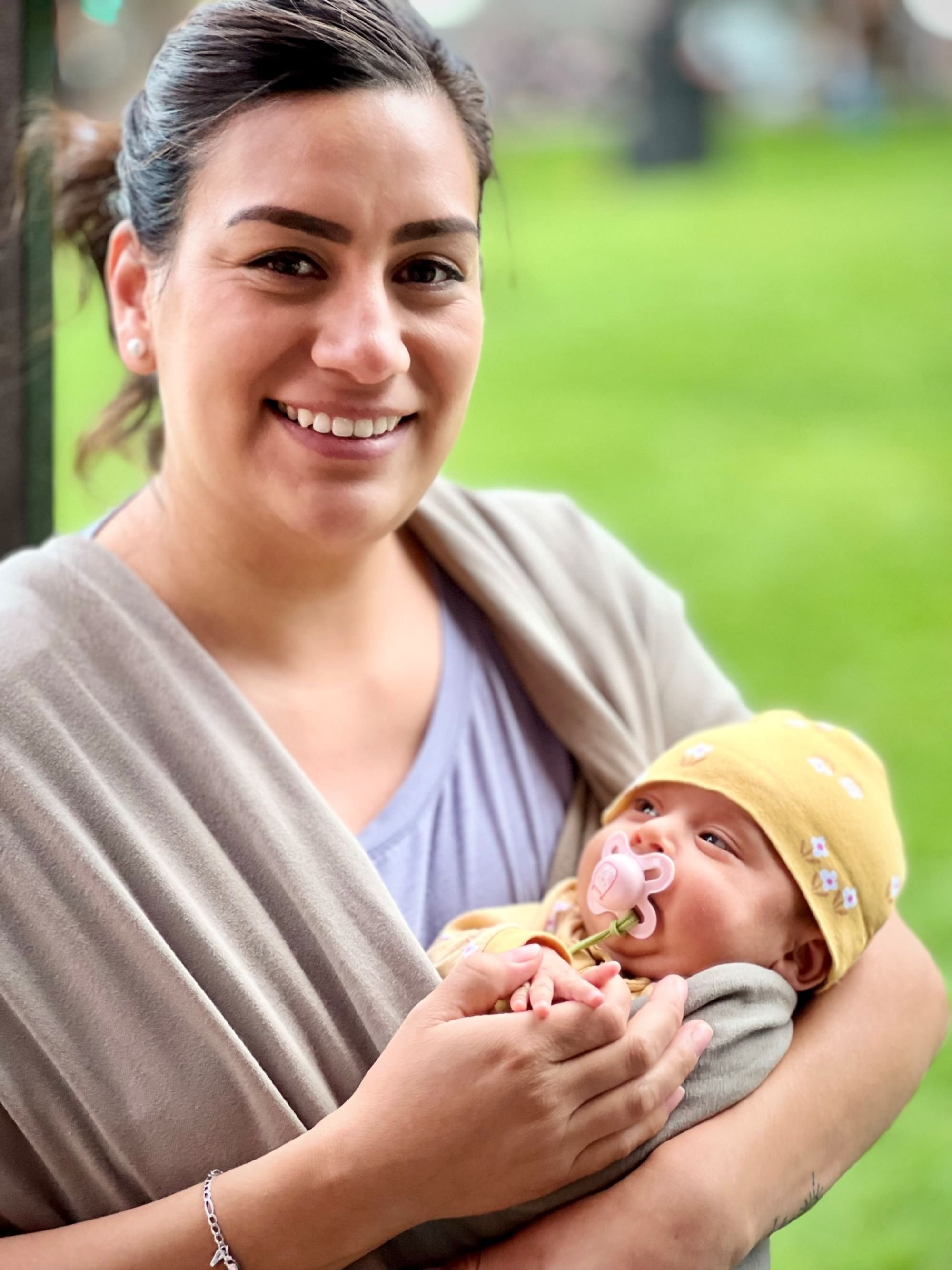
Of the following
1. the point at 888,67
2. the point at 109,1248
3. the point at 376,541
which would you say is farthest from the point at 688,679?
the point at 888,67

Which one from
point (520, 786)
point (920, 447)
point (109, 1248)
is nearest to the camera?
point (109, 1248)

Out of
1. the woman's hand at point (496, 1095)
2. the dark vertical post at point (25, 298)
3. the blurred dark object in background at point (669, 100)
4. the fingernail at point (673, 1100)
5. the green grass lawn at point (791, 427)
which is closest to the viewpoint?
the woman's hand at point (496, 1095)

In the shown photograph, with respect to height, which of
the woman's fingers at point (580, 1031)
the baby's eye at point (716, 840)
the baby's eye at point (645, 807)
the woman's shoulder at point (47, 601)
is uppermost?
the woman's shoulder at point (47, 601)

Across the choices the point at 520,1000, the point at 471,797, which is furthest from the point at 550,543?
the point at 520,1000

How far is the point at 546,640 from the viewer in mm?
1569

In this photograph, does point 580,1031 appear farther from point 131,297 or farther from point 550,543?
point 131,297

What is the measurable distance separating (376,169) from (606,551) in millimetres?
608

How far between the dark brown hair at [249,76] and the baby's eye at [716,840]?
69cm

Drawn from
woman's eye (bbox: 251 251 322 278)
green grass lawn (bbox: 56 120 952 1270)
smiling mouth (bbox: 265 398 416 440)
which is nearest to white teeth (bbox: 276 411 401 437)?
smiling mouth (bbox: 265 398 416 440)

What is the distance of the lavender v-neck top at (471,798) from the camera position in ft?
4.59

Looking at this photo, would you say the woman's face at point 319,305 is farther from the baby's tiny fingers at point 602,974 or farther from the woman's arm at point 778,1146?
the woman's arm at point 778,1146

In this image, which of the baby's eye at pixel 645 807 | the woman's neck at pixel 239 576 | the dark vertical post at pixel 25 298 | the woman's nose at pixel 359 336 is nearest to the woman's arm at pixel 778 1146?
the baby's eye at pixel 645 807

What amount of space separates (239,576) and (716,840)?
540 mm

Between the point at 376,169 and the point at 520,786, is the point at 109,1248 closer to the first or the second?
the point at 520,786
